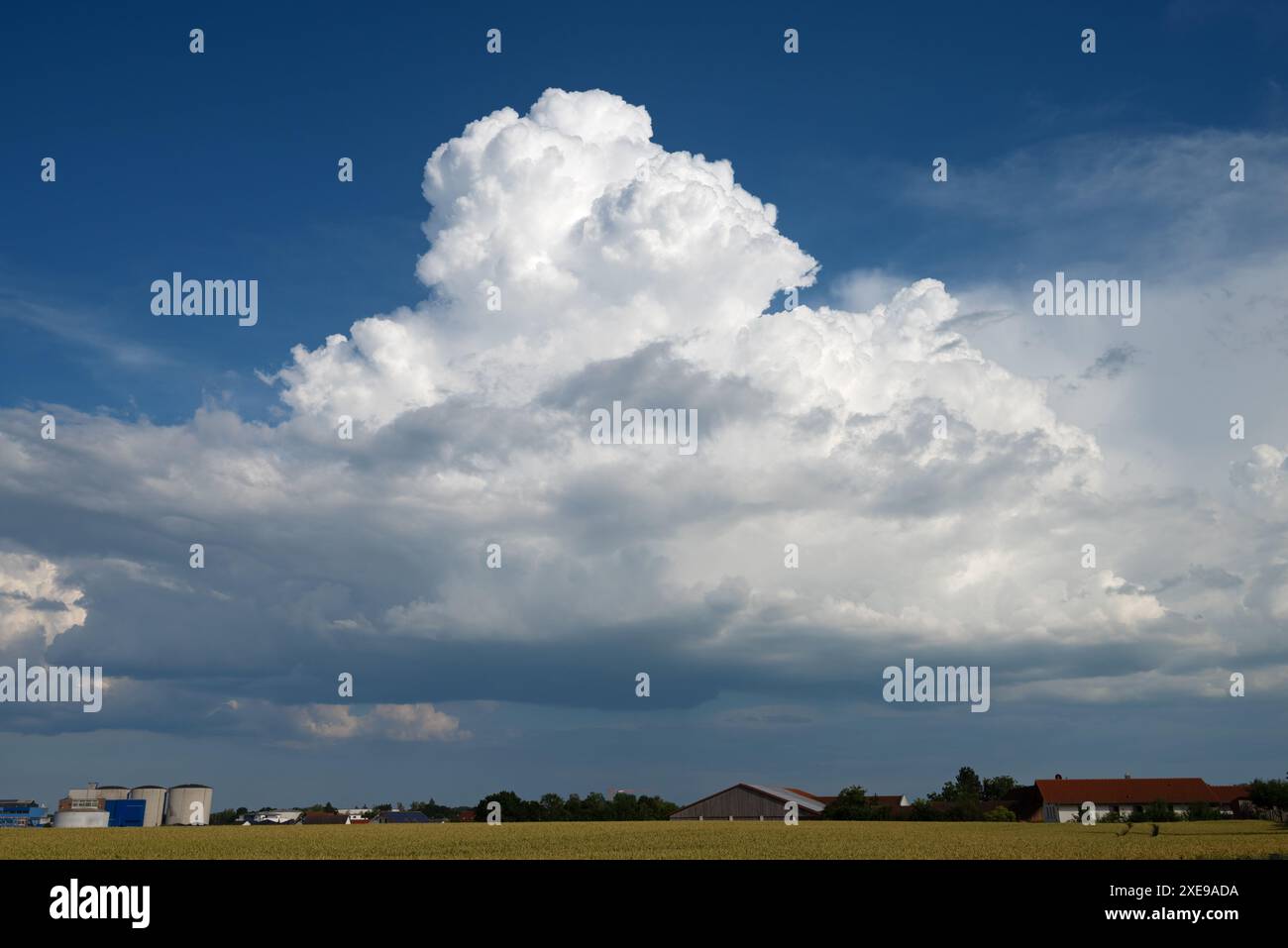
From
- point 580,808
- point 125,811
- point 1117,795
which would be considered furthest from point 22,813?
point 1117,795

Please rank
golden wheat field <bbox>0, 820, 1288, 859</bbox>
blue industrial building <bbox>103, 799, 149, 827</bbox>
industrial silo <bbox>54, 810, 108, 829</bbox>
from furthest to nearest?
1. blue industrial building <bbox>103, 799, 149, 827</bbox>
2. industrial silo <bbox>54, 810, 108, 829</bbox>
3. golden wheat field <bbox>0, 820, 1288, 859</bbox>

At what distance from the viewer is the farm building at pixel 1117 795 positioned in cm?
16450

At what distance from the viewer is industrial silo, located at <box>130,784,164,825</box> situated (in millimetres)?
161625

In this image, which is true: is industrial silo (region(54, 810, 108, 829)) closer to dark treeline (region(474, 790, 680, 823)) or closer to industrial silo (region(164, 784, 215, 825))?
industrial silo (region(164, 784, 215, 825))

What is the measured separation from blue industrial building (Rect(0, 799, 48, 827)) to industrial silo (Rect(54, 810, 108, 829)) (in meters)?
12.3

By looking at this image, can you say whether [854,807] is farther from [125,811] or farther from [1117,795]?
[125,811]

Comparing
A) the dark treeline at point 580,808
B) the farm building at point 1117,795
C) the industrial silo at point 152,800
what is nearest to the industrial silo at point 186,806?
the industrial silo at point 152,800

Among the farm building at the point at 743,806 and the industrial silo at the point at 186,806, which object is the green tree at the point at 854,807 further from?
the industrial silo at the point at 186,806

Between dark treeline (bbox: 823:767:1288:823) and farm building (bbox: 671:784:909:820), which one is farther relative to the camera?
farm building (bbox: 671:784:909:820)

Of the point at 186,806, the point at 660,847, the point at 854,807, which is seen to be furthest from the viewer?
the point at 186,806

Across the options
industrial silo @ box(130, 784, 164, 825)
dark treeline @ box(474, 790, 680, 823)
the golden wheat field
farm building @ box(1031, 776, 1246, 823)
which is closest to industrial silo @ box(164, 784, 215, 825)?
industrial silo @ box(130, 784, 164, 825)

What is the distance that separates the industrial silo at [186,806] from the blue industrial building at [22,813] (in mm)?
18928

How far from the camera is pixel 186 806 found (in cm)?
16600

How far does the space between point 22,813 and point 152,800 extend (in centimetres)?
2239
